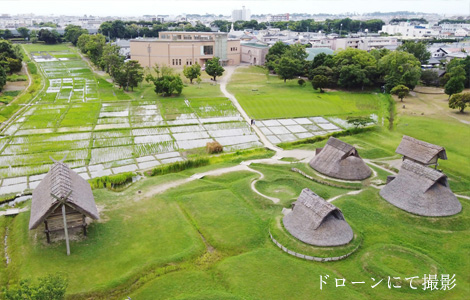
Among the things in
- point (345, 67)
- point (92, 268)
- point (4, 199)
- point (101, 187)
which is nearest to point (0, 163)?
point (4, 199)

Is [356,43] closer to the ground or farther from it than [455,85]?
farther from it

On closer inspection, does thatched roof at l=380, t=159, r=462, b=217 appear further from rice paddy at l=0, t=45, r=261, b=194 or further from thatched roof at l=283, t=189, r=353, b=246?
rice paddy at l=0, t=45, r=261, b=194

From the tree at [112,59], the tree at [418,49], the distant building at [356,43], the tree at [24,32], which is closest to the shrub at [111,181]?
the tree at [112,59]

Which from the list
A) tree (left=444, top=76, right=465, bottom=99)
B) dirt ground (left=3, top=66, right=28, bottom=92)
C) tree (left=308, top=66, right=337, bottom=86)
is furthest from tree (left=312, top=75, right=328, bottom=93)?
dirt ground (left=3, top=66, right=28, bottom=92)

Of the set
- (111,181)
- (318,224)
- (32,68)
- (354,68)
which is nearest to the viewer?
(318,224)

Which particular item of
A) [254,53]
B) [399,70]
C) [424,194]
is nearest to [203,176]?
[424,194]

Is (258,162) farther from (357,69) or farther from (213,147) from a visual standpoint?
(357,69)
